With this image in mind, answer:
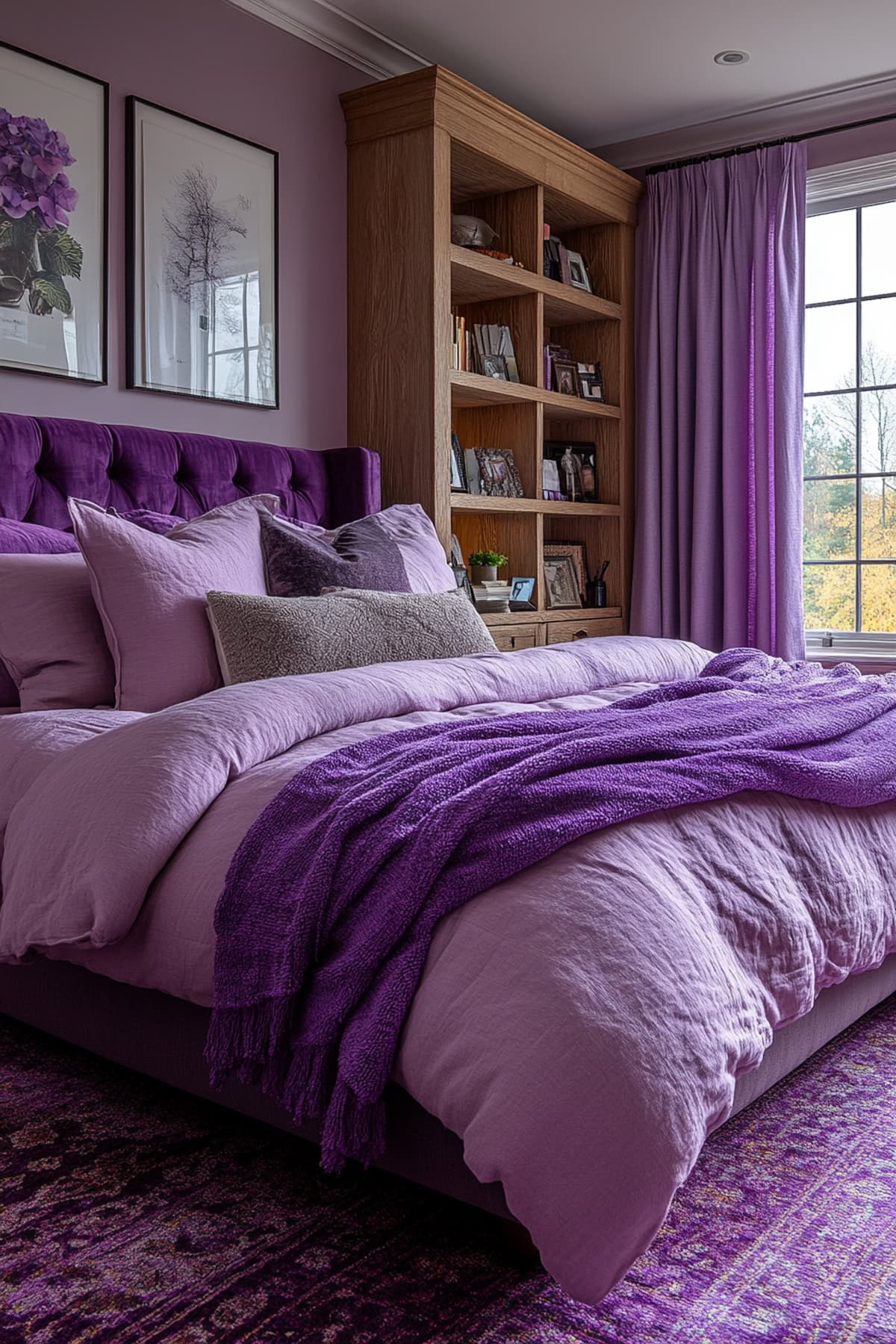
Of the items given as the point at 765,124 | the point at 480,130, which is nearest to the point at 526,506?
the point at 480,130

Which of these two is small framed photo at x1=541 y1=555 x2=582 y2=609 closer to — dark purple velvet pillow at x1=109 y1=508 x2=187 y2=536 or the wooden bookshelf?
the wooden bookshelf

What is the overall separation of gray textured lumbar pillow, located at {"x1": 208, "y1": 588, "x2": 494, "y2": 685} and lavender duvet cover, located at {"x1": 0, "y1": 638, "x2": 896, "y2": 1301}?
0.60ft

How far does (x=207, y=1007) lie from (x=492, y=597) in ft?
8.74

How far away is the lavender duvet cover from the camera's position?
1.15 m

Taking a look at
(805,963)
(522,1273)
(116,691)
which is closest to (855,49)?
(116,691)

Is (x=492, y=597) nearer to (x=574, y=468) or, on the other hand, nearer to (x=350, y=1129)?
(x=574, y=468)

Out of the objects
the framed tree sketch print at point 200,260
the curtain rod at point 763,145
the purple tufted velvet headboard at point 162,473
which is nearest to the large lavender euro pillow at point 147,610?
the purple tufted velvet headboard at point 162,473

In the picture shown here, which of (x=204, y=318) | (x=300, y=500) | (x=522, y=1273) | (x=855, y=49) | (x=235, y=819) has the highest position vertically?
(x=855, y=49)

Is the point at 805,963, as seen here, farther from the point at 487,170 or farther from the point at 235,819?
the point at 487,170

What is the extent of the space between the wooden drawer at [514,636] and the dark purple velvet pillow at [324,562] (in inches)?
51.5

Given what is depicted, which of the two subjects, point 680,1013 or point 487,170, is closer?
point 680,1013

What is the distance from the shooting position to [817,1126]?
171cm

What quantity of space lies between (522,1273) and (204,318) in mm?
2816

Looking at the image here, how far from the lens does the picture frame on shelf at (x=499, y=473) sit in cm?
430
